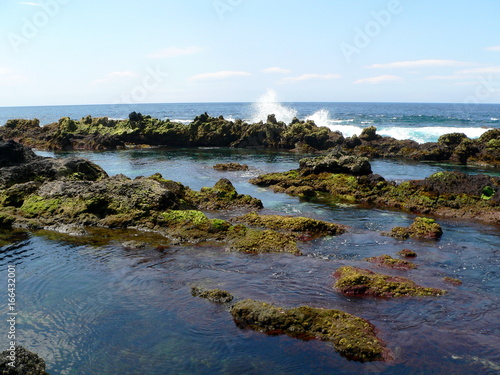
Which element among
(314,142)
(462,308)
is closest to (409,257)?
(462,308)

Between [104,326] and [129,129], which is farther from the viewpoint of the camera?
[129,129]

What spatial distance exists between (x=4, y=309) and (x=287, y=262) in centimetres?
958

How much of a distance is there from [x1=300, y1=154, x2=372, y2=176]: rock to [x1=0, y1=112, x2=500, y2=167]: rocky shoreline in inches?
796

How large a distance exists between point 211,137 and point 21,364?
59.7 metres

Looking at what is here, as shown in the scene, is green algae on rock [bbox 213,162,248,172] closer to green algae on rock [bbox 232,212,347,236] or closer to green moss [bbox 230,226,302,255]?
green algae on rock [bbox 232,212,347,236]

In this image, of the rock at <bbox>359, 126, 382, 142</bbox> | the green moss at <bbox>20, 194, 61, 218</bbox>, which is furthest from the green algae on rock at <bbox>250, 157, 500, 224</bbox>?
the rock at <bbox>359, 126, 382, 142</bbox>

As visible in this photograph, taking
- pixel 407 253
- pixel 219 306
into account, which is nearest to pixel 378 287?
pixel 407 253

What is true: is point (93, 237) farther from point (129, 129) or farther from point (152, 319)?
point (129, 129)

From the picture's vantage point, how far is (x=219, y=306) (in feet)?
41.0

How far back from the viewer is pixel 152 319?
11.8 meters

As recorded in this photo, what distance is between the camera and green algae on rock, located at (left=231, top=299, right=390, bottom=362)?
10.1m

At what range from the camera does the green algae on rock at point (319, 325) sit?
10.1 m

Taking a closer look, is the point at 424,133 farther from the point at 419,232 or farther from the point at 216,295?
the point at 216,295

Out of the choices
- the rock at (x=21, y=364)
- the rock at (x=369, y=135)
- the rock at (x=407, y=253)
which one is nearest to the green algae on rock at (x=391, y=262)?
the rock at (x=407, y=253)
